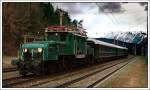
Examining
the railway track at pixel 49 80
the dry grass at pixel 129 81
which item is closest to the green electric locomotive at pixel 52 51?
the railway track at pixel 49 80

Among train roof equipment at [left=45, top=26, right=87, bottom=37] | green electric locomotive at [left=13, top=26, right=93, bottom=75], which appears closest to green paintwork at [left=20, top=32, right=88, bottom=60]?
green electric locomotive at [left=13, top=26, right=93, bottom=75]

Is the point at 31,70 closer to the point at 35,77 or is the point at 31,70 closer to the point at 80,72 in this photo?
the point at 35,77

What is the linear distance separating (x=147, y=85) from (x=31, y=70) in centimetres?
521

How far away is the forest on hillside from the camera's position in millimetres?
15628

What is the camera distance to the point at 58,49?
1856cm

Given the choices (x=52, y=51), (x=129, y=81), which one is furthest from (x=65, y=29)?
(x=129, y=81)

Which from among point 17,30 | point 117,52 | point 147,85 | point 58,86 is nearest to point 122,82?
point 147,85

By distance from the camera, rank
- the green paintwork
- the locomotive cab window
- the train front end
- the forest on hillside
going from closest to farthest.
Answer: the forest on hillside
the train front end
the green paintwork
the locomotive cab window

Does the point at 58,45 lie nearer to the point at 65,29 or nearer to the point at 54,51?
the point at 54,51

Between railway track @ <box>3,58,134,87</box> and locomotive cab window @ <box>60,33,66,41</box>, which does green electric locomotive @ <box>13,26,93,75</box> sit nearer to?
locomotive cab window @ <box>60,33,66,41</box>

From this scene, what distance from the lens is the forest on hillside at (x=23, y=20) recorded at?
51.3 feet

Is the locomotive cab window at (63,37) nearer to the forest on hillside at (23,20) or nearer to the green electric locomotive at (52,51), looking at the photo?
the green electric locomotive at (52,51)

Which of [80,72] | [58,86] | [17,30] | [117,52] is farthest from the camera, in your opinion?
[117,52]

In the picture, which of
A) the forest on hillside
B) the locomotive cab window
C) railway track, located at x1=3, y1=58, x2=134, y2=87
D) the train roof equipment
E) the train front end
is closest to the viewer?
railway track, located at x1=3, y1=58, x2=134, y2=87
